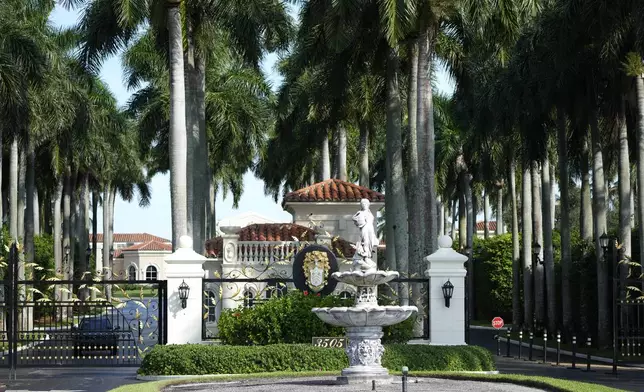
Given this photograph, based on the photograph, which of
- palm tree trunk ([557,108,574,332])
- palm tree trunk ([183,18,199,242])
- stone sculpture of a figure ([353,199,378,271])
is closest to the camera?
stone sculpture of a figure ([353,199,378,271])

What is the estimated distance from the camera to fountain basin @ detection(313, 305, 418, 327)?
21266 millimetres

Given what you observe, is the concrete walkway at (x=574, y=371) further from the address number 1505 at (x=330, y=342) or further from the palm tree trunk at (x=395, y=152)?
the palm tree trunk at (x=395, y=152)

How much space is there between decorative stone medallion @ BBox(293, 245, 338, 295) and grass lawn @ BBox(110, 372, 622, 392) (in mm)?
5981

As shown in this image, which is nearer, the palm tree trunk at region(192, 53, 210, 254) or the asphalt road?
the asphalt road

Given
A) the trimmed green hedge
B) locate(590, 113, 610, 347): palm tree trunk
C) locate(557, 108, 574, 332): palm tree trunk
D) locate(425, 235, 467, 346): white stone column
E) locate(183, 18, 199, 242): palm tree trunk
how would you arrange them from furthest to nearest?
locate(557, 108, 574, 332): palm tree trunk, locate(590, 113, 610, 347): palm tree trunk, locate(183, 18, 199, 242): palm tree trunk, locate(425, 235, 467, 346): white stone column, the trimmed green hedge

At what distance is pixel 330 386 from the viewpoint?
20578mm

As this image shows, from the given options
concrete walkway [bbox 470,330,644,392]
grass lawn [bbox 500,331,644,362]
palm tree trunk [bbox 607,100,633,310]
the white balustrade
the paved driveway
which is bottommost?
grass lawn [bbox 500,331,644,362]

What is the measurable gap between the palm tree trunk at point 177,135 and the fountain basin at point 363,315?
1020 cm

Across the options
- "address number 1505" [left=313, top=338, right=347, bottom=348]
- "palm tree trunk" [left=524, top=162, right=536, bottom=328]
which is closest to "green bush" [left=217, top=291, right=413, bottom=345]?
"address number 1505" [left=313, top=338, right=347, bottom=348]

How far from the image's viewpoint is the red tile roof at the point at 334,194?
4712 centimetres

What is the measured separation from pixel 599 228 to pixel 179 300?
58.2ft

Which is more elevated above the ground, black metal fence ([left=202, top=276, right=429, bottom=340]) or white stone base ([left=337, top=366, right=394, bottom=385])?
black metal fence ([left=202, top=276, right=429, bottom=340])

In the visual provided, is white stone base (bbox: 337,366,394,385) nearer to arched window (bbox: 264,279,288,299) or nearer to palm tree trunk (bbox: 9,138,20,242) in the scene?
arched window (bbox: 264,279,288,299)

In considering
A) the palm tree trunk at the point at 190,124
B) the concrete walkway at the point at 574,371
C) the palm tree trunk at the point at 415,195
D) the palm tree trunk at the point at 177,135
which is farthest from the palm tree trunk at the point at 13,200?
the concrete walkway at the point at 574,371
